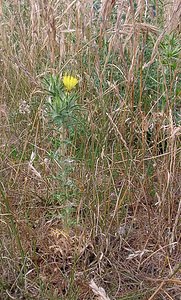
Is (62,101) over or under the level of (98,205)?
over

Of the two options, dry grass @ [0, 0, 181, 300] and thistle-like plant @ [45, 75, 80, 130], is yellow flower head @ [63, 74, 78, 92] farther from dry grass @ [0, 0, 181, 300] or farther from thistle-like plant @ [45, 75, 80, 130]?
dry grass @ [0, 0, 181, 300]

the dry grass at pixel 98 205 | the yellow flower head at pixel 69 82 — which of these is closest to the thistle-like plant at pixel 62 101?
the yellow flower head at pixel 69 82

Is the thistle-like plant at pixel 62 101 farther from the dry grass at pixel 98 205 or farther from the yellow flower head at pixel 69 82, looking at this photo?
the dry grass at pixel 98 205

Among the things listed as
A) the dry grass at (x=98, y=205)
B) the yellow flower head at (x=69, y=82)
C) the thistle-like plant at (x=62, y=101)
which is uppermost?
the yellow flower head at (x=69, y=82)

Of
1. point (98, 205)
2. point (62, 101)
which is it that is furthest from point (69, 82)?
point (98, 205)

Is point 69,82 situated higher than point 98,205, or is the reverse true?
point 69,82

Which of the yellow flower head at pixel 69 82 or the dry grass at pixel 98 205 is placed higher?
the yellow flower head at pixel 69 82

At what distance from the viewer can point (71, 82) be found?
4.57 feet

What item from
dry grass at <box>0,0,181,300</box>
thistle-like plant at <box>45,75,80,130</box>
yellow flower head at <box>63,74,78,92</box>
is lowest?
dry grass at <box>0,0,181,300</box>

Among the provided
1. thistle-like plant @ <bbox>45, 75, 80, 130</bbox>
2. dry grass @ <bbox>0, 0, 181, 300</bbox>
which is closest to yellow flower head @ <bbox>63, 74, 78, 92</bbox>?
thistle-like plant @ <bbox>45, 75, 80, 130</bbox>

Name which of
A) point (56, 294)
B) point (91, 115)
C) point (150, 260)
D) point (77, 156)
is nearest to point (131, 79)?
point (91, 115)

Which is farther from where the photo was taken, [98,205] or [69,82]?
[98,205]

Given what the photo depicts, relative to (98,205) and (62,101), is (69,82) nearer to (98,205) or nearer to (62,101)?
(62,101)

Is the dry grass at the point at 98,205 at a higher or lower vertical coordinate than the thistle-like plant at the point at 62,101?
lower
